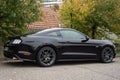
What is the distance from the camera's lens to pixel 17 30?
16344 millimetres

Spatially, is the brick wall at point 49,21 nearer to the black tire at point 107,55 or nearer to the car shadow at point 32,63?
the car shadow at point 32,63

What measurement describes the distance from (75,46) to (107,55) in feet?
5.53

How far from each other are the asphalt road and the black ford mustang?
37 cm

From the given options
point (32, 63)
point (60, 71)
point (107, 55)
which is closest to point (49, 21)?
point (107, 55)

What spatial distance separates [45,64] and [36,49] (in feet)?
2.15

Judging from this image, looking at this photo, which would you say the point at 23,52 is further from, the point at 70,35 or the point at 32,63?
the point at 70,35

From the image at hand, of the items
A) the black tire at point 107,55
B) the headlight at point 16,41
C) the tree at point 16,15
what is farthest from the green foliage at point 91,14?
the headlight at point 16,41

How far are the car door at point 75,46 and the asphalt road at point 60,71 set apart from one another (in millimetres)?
403

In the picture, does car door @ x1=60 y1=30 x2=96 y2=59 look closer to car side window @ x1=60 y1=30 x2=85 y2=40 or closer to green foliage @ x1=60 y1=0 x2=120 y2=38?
car side window @ x1=60 y1=30 x2=85 y2=40

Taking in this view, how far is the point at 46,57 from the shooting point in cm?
1253

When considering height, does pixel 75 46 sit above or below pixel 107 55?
above

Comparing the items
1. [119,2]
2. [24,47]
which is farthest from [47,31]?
[119,2]

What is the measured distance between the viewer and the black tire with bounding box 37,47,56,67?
12.4 meters

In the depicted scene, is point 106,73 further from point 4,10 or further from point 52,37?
point 4,10
